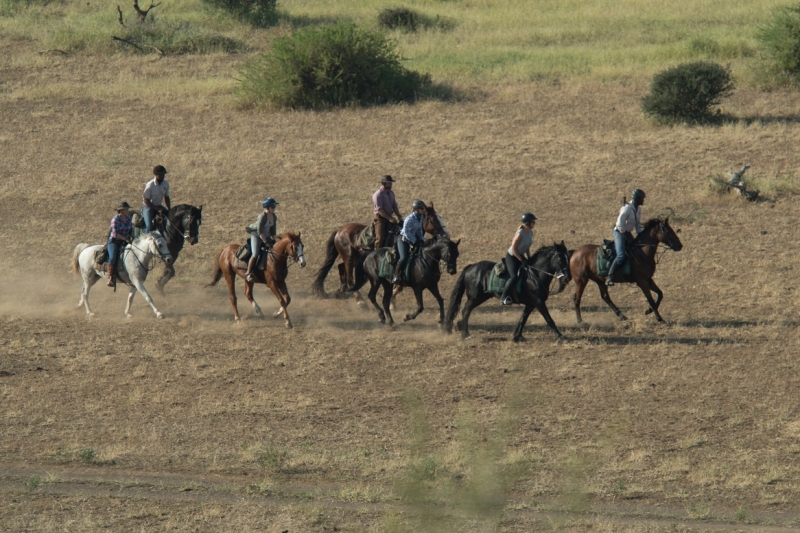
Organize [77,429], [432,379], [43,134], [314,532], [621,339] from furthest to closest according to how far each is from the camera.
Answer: [43,134] → [621,339] → [432,379] → [77,429] → [314,532]

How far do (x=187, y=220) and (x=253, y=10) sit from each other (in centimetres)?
2809

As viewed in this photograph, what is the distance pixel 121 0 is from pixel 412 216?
3753 cm

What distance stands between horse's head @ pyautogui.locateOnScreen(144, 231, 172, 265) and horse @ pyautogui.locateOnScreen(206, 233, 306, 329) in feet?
3.27

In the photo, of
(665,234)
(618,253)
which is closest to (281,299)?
(618,253)

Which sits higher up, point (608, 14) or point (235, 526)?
point (608, 14)

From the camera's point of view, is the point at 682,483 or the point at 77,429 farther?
the point at 77,429

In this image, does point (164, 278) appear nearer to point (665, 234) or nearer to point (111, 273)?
point (111, 273)

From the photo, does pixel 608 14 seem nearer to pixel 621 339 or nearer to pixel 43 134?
pixel 43 134

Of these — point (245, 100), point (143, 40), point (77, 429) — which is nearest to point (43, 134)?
point (245, 100)

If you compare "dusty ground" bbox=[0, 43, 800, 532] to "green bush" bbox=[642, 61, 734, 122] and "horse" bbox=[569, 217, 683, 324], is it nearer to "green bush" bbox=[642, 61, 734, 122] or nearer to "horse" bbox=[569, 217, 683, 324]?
"horse" bbox=[569, 217, 683, 324]

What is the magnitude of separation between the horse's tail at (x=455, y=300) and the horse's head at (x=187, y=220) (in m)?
5.11

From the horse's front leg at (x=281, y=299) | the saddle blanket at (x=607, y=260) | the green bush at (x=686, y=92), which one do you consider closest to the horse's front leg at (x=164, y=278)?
the horse's front leg at (x=281, y=299)

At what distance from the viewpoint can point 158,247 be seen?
1895 cm

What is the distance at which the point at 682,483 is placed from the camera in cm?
1226
